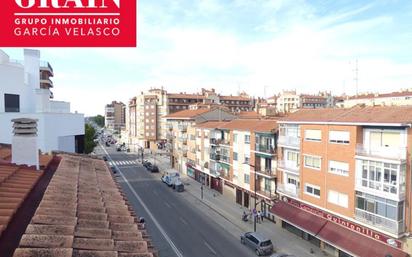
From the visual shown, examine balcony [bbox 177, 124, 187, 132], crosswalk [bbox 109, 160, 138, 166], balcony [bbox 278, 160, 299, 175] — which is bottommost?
crosswalk [bbox 109, 160, 138, 166]

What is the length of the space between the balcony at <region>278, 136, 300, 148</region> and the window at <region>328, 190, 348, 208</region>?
5710mm

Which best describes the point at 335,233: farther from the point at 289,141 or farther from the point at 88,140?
the point at 88,140

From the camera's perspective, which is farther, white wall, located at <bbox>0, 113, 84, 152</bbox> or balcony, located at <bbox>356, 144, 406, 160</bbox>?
white wall, located at <bbox>0, 113, 84, 152</bbox>

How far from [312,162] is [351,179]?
15.1 ft

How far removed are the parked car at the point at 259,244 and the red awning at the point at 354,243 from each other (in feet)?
14.1

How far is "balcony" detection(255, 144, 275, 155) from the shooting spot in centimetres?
3503

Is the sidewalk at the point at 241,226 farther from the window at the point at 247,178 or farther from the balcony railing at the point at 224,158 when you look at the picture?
the balcony railing at the point at 224,158

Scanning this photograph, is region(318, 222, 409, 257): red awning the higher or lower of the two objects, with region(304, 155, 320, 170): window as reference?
lower

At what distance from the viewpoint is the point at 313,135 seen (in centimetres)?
2870

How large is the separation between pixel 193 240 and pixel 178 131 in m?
37.5

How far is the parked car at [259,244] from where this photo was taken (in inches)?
1062

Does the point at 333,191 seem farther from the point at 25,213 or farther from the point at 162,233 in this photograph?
the point at 25,213

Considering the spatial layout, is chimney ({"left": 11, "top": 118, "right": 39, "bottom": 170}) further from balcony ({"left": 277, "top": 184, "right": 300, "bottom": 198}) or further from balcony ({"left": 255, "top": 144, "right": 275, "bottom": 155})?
balcony ({"left": 255, "top": 144, "right": 275, "bottom": 155})

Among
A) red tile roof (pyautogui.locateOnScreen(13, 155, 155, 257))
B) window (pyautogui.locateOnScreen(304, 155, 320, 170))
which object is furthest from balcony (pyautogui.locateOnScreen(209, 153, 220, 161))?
red tile roof (pyautogui.locateOnScreen(13, 155, 155, 257))
